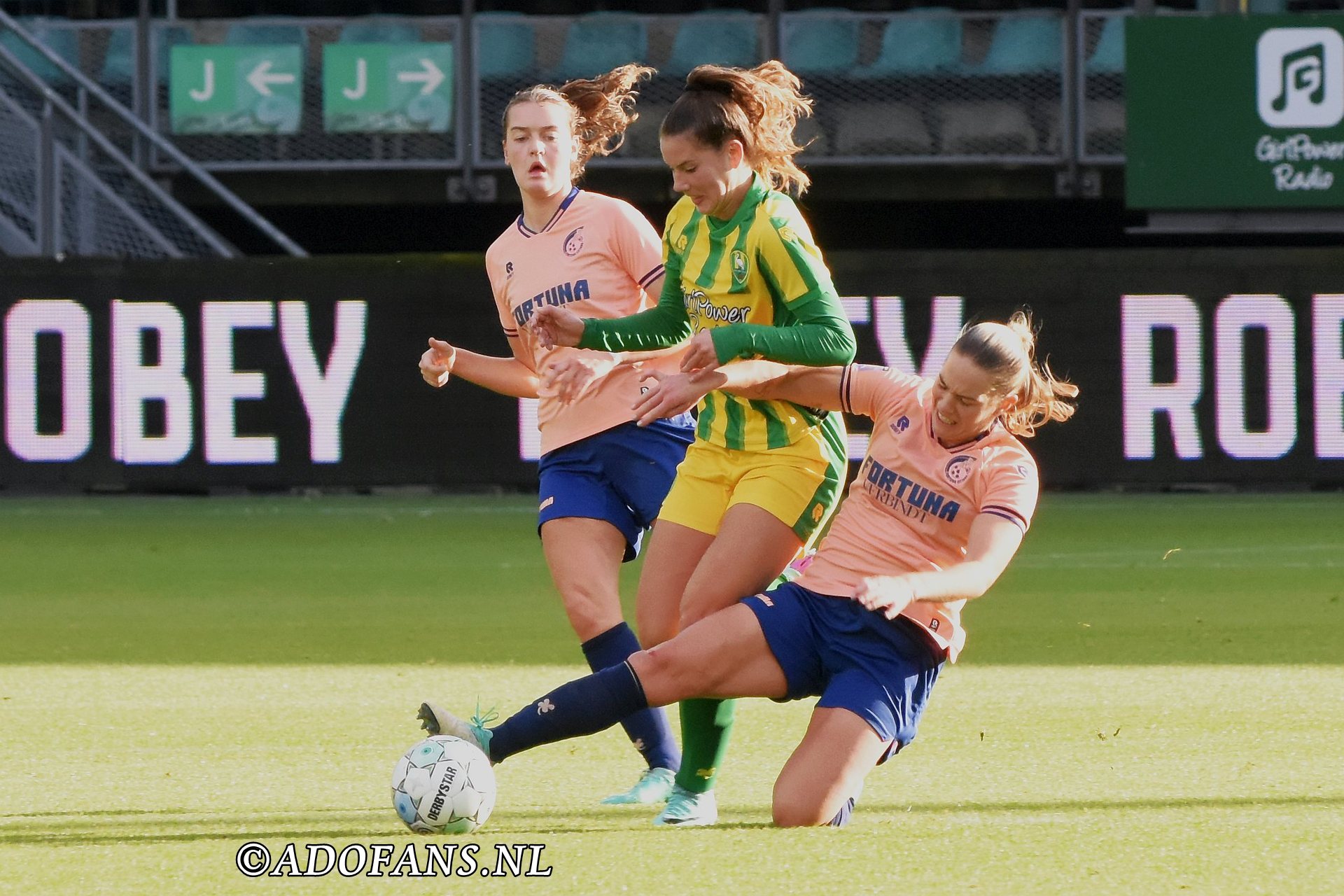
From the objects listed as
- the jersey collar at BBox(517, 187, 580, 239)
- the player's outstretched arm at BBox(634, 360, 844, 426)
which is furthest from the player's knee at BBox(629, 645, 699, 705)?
the jersey collar at BBox(517, 187, 580, 239)

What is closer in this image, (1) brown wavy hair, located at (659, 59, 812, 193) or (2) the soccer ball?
(2) the soccer ball

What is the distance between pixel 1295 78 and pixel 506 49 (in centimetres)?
746

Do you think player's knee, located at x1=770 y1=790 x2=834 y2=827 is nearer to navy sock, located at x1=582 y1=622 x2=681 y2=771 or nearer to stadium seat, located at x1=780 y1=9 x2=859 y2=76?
navy sock, located at x1=582 y1=622 x2=681 y2=771

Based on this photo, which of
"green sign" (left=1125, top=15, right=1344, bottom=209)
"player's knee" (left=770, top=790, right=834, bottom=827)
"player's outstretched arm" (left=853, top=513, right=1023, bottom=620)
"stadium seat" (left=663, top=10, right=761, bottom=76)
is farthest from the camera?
"stadium seat" (left=663, top=10, right=761, bottom=76)

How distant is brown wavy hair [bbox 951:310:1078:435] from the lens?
469 cm

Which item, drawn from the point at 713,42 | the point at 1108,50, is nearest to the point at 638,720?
the point at 713,42

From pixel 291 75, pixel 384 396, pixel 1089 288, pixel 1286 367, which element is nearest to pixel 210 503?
pixel 384 396

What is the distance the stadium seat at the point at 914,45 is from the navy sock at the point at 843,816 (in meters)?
14.8

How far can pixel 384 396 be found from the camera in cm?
1478

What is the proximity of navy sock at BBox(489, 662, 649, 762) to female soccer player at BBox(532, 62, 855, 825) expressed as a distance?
0.34 meters

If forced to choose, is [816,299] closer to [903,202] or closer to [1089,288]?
[1089,288]

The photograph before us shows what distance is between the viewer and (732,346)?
4789mm

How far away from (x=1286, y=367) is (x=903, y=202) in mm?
6617

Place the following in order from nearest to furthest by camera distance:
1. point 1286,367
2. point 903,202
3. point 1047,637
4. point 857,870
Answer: point 857,870, point 1047,637, point 1286,367, point 903,202
